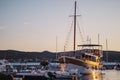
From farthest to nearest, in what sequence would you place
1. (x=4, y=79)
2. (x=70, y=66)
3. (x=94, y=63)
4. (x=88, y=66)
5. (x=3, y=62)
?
(x=94, y=63) → (x=88, y=66) → (x=70, y=66) → (x=3, y=62) → (x=4, y=79)

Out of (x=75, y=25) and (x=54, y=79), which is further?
(x=75, y=25)

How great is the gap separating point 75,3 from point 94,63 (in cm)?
1282

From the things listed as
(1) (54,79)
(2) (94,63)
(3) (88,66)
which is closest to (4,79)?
(1) (54,79)

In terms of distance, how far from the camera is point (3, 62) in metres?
66.8

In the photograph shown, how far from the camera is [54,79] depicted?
5941 cm

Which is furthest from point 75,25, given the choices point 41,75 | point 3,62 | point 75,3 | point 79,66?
point 41,75

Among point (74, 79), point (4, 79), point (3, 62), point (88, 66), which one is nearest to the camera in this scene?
point (4, 79)

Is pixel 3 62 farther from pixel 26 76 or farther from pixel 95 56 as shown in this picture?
pixel 95 56

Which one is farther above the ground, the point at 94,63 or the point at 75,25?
the point at 75,25

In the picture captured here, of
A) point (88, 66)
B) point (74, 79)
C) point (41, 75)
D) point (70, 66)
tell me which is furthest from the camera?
point (88, 66)

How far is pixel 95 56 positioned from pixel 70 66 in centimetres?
1388

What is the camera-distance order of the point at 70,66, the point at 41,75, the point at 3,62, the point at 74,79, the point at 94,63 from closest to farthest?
the point at 41,75 → the point at 74,79 → the point at 3,62 → the point at 70,66 → the point at 94,63

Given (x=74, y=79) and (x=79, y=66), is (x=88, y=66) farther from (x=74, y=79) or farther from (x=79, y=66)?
(x=74, y=79)

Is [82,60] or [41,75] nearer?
[41,75]
